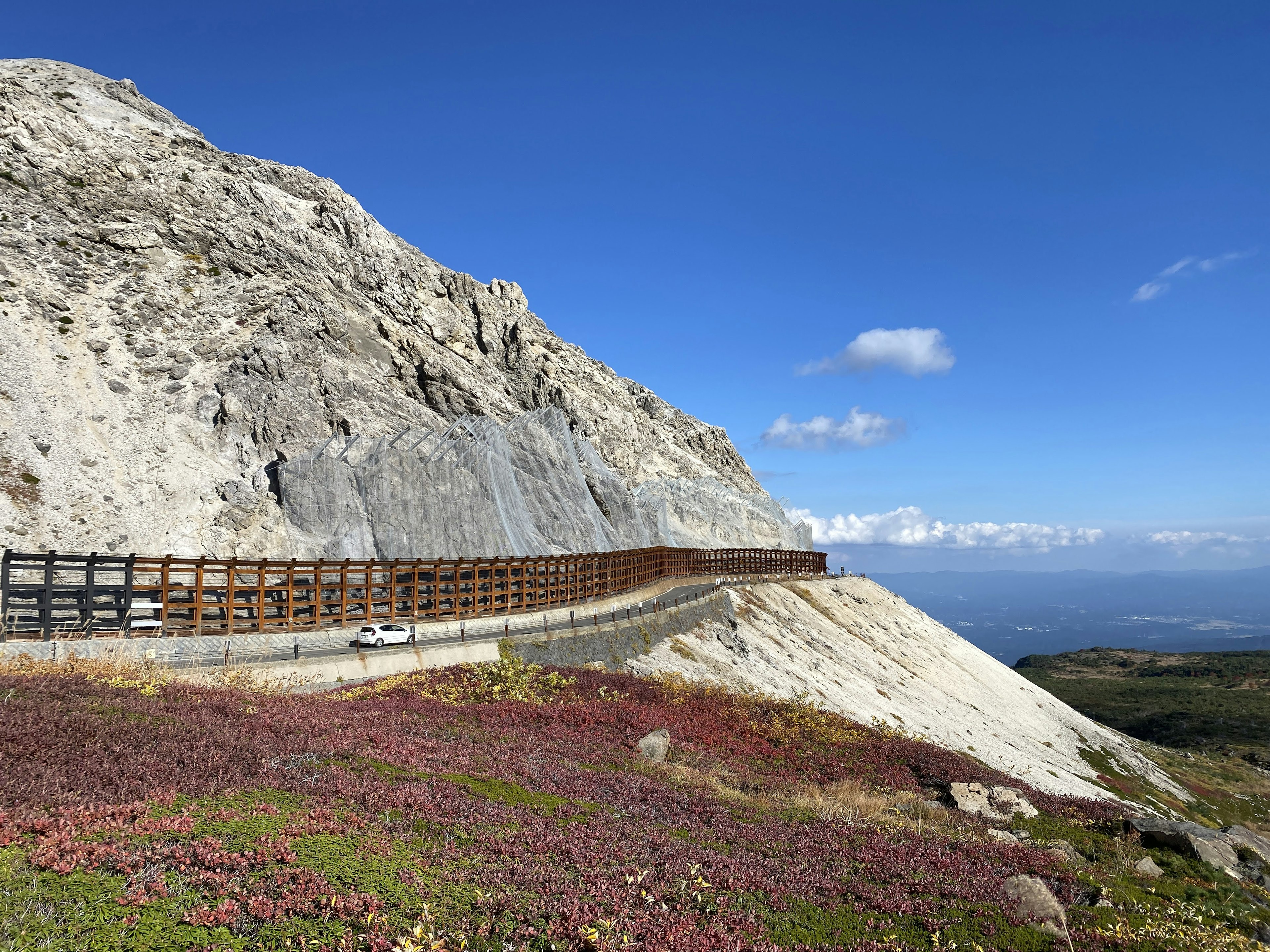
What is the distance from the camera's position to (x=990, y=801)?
564 inches

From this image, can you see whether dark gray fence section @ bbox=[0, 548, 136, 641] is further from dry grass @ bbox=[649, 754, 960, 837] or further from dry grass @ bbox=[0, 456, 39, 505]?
dry grass @ bbox=[649, 754, 960, 837]

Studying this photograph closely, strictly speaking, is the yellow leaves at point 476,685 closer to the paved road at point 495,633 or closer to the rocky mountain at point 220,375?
the paved road at point 495,633

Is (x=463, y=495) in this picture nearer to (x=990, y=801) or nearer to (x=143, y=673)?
(x=143, y=673)

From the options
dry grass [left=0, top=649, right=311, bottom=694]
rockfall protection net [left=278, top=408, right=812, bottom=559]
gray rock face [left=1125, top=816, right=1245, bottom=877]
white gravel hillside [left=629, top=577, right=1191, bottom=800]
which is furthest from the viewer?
rockfall protection net [left=278, top=408, right=812, bottom=559]

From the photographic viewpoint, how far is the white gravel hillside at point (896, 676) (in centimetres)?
3164

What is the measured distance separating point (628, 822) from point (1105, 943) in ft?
16.5

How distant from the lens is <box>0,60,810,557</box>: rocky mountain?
110 ft

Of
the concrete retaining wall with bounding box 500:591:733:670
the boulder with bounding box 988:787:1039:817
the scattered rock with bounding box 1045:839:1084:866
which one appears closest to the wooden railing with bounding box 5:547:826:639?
the concrete retaining wall with bounding box 500:591:733:670

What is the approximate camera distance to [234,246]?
49.7m

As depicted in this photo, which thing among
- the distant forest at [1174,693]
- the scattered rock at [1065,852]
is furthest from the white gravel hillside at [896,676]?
the distant forest at [1174,693]

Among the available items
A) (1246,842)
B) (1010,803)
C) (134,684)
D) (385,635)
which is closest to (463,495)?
(385,635)

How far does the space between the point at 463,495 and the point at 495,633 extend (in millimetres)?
18165

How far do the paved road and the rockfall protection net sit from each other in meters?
9.60

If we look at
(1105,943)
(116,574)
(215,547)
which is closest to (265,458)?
(215,547)
